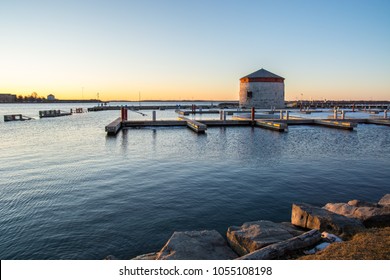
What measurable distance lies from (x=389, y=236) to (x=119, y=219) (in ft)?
19.3

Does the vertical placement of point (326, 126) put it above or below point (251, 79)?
below

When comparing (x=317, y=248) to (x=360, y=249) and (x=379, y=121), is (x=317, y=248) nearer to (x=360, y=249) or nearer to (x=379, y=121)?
(x=360, y=249)

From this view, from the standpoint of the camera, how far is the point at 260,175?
37.4 feet

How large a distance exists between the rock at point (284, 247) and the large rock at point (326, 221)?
63 cm

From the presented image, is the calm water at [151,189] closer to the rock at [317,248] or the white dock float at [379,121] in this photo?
the rock at [317,248]

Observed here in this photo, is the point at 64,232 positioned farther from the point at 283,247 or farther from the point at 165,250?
the point at 283,247

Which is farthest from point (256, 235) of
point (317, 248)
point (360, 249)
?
point (360, 249)

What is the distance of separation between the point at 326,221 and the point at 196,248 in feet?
9.17

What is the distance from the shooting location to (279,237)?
5449 millimetres

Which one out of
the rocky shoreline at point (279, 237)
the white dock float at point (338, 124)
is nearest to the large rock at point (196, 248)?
the rocky shoreline at point (279, 237)

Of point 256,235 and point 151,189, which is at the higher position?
point 256,235

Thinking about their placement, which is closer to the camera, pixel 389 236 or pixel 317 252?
pixel 317 252

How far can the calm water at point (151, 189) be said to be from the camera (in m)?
6.39

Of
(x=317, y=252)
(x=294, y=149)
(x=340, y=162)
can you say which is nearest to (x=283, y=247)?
(x=317, y=252)
